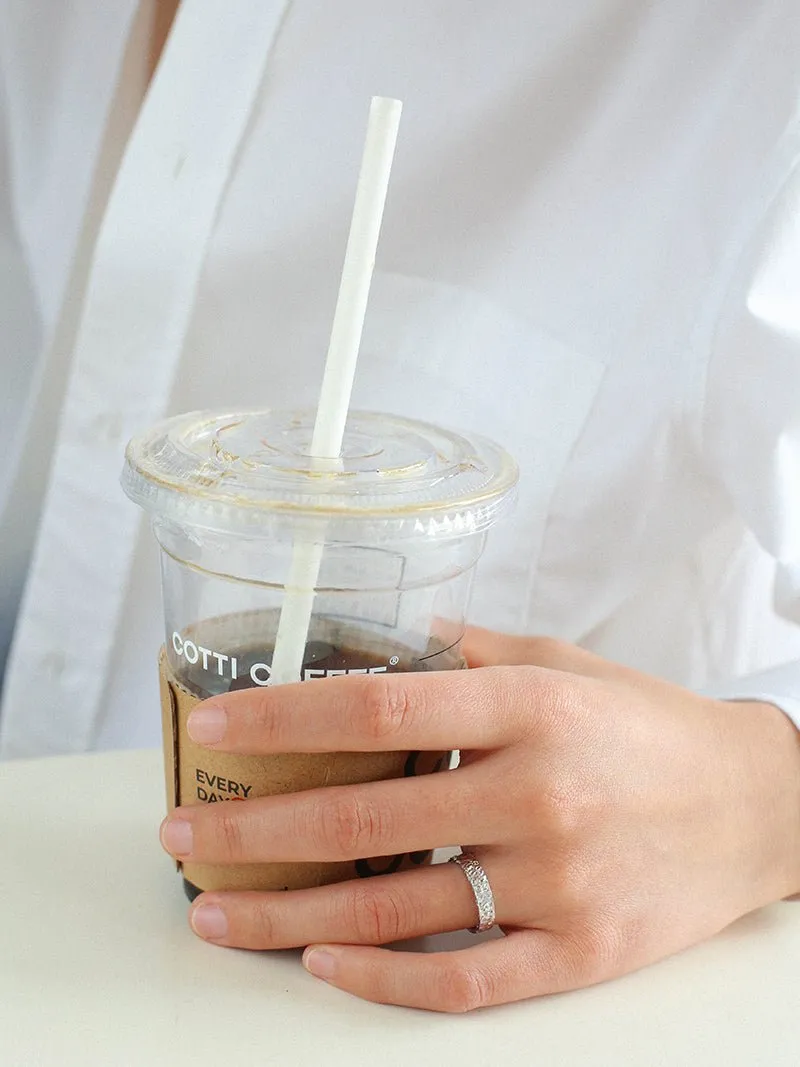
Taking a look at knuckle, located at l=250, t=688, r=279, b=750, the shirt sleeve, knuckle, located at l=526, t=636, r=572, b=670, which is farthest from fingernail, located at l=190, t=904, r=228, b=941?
the shirt sleeve

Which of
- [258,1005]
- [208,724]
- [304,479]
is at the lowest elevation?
[258,1005]

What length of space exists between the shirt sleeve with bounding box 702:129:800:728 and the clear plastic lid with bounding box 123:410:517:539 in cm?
Result: 23

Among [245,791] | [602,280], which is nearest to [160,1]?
[602,280]

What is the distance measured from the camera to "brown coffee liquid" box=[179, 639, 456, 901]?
1.69 ft

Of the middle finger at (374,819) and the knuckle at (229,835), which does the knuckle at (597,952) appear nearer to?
the middle finger at (374,819)

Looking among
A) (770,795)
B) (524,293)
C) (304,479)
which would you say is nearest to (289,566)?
(304,479)

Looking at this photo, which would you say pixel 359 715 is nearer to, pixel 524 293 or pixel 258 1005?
pixel 258 1005

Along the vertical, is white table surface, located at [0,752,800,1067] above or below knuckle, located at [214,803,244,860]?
below

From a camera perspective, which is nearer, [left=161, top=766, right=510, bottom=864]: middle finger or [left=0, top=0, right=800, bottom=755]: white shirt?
[left=161, top=766, right=510, bottom=864]: middle finger

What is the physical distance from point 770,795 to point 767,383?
0.27 meters

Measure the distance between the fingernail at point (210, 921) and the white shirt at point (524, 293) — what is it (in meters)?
0.35

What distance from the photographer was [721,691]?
68cm

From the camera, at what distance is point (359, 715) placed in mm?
471

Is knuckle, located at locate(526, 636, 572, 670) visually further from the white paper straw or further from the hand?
the white paper straw
